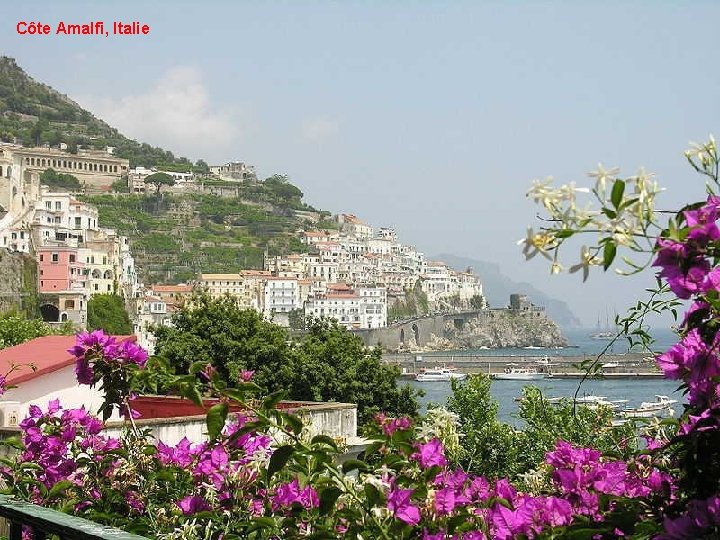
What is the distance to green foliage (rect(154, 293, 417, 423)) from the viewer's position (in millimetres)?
21094

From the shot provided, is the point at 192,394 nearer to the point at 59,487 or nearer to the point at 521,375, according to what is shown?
the point at 59,487

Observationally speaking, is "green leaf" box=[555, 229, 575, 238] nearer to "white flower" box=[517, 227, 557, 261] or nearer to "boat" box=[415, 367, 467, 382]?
"white flower" box=[517, 227, 557, 261]

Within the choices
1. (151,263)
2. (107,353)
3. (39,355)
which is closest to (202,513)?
(107,353)

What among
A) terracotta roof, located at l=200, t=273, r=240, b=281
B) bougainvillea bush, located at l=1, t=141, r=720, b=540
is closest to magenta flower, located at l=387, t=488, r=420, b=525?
bougainvillea bush, located at l=1, t=141, r=720, b=540

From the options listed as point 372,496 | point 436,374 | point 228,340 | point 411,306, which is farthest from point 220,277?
point 372,496

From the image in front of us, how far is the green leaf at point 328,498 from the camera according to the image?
1.62m

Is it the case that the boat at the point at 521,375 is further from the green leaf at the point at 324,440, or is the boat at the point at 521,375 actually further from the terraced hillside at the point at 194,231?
the green leaf at the point at 324,440

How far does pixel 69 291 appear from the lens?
2864 inches

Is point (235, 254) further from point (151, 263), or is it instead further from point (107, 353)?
point (107, 353)

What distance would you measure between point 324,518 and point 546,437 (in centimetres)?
741

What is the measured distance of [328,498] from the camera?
5.32ft

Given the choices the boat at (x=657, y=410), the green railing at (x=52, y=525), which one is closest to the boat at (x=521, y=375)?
the boat at (x=657, y=410)

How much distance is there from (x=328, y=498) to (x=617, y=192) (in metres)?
0.68

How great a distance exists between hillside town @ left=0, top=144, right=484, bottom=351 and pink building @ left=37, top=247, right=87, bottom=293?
7 centimetres
